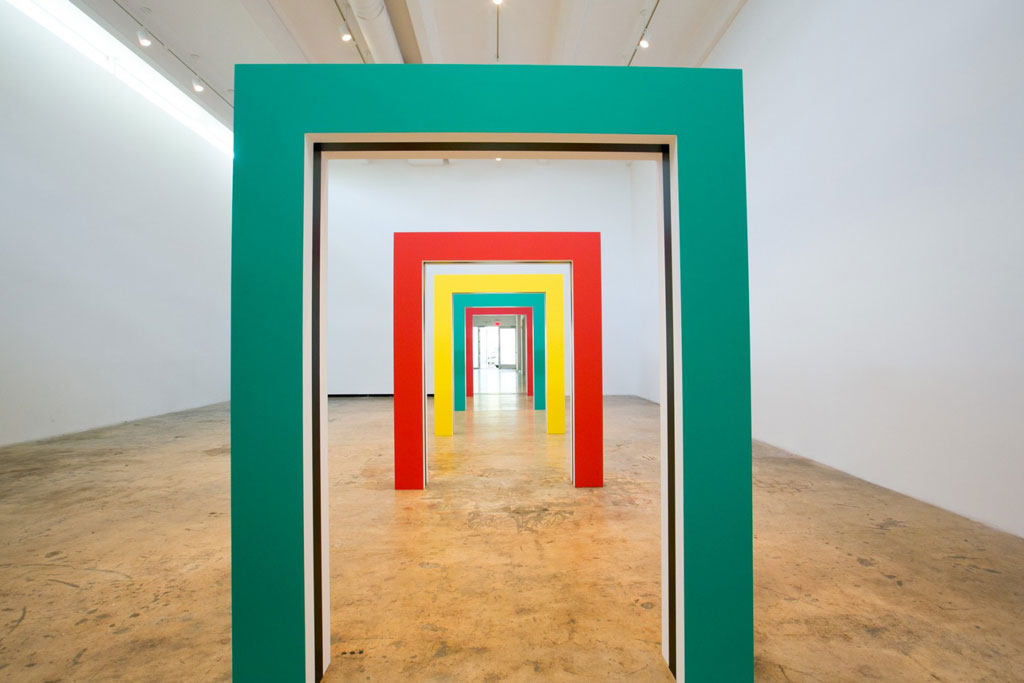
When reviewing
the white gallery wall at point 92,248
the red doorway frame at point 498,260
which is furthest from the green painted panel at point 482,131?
the white gallery wall at point 92,248

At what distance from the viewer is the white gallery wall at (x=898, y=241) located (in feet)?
11.1

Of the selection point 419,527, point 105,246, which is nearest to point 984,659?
point 419,527

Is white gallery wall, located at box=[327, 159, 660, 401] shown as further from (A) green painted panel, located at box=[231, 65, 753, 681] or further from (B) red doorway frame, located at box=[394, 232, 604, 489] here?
(A) green painted panel, located at box=[231, 65, 753, 681]

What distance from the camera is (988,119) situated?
343 centimetres

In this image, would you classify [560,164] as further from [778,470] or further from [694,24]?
[778,470]

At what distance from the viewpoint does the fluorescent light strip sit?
7016 mm

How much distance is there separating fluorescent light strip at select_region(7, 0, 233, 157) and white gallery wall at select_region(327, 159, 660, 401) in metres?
3.15

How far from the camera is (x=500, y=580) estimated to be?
268cm

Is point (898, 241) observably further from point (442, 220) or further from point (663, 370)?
point (442, 220)

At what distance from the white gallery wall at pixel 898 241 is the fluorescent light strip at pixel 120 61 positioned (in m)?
10.6

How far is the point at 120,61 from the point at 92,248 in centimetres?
373

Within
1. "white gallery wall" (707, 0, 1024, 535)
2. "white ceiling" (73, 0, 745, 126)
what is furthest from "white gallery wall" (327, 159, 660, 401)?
"white gallery wall" (707, 0, 1024, 535)

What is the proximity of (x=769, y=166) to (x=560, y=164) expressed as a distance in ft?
24.0

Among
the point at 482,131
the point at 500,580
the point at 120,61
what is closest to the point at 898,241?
the point at 482,131
